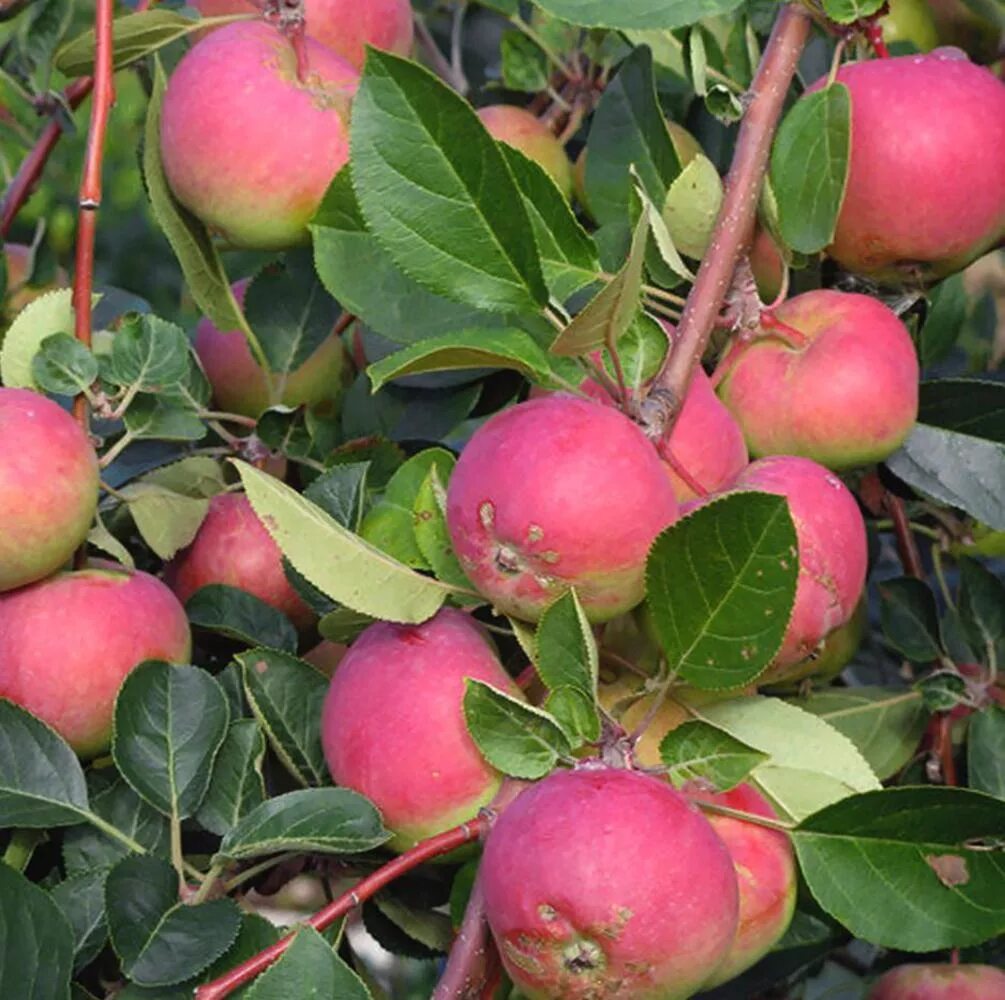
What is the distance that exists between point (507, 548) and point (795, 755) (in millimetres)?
159

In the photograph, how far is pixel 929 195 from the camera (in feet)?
2.71

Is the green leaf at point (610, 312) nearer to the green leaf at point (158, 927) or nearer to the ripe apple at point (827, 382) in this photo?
the ripe apple at point (827, 382)

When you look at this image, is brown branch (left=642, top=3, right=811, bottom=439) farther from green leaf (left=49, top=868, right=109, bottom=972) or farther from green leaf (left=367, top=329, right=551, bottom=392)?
green leaf (left=49, top=868, right=109, bottom=972)

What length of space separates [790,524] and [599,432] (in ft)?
0.28

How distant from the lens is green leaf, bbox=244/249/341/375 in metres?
0.98

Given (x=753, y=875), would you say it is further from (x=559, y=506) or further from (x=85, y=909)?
(x=85, y=909)

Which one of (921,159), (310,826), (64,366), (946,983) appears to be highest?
(921,159)

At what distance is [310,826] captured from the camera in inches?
27.2

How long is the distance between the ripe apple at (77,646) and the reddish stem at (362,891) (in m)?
0.16

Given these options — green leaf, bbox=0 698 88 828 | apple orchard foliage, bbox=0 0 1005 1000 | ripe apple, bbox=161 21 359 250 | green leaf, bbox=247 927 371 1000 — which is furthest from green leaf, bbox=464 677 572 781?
ripe apple, bbox=161 21 359 250

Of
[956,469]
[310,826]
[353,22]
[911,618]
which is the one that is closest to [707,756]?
[310,826]

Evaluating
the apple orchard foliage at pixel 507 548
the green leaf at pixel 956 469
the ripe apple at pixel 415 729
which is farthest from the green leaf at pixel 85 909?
the green leaf at pixel 956 469

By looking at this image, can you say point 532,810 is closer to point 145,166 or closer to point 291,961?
point 291,961

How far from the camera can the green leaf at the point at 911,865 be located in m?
0.66
